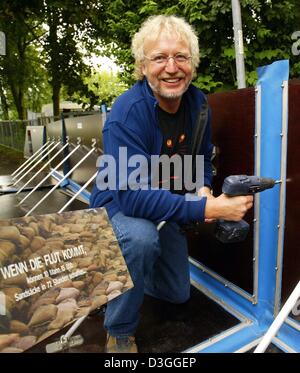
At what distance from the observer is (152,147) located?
198 centimetres

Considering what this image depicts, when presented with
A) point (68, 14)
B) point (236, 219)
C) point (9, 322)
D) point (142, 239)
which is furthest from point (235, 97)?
point (68, 14)

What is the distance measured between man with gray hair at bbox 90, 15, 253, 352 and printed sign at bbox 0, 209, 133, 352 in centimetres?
33

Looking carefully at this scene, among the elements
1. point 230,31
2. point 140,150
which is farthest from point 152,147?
point 230,31

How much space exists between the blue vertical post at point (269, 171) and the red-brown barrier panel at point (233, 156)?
9cm

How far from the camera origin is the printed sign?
1193 millimetres

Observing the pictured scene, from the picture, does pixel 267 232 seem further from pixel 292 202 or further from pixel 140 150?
pixel 140 150

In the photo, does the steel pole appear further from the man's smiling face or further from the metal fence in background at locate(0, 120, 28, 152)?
the metal fence in background at locate(0, 120, 28, 152)

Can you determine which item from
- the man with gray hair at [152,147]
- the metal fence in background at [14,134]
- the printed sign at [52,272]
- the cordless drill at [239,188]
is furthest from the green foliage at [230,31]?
the metal fence in background at [14,134]

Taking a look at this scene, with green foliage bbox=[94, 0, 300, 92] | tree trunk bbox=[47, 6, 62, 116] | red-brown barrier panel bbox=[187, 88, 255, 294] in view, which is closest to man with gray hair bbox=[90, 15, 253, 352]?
red-brown barrier panel bbox=[187, 88, 255, 294]

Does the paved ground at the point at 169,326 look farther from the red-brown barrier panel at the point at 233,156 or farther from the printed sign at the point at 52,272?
the printed sign at the point at 52,272

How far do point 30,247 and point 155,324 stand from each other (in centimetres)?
125

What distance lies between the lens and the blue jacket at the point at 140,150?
1.74m

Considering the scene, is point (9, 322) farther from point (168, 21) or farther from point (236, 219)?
point (168, 21)

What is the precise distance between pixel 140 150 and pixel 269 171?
74cm
